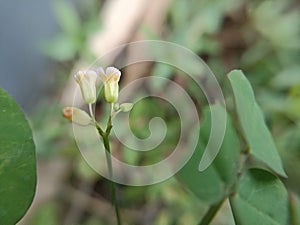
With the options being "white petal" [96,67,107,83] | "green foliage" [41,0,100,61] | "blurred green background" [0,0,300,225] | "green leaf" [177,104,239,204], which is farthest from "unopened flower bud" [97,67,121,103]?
"green foliage" [41,0,100,61]

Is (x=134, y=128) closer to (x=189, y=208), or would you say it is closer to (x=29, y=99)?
(x=189, y=208)

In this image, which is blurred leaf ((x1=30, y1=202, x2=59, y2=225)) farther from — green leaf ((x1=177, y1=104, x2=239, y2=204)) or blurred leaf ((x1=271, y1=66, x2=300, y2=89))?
green leaf ((x1=177, y1=104, x2=239, y2=204))

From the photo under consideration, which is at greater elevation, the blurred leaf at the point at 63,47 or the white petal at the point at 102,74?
the white petal at the point at 102,74

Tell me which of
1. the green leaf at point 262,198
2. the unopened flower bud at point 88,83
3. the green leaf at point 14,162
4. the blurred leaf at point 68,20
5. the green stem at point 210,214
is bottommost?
the blurred leaf at point 68,20

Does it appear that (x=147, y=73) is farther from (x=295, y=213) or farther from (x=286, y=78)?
(x=295, y=213)

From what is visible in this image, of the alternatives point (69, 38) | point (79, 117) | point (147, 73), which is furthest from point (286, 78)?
point (79, 117)

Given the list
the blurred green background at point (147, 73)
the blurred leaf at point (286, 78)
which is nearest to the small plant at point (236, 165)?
the blurred green background at point (147, 73)

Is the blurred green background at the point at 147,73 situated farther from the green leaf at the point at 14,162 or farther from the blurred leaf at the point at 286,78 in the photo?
the green leaf at the point at 14,162

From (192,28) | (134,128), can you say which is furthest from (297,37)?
(134,128)
